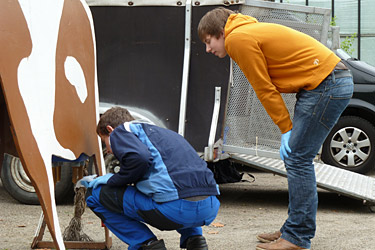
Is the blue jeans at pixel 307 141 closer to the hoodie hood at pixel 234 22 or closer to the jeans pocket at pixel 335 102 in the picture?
the jeans pocket at pixel 335 102

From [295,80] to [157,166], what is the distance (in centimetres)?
115

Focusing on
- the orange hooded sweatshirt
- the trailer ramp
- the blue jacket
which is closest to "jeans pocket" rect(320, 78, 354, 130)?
the orange hooded sweatshirt

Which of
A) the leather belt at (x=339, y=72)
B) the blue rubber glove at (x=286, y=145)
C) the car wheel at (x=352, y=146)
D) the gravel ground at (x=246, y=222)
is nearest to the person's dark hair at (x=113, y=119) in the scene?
the blue rubber glove at (x=286, y=145)

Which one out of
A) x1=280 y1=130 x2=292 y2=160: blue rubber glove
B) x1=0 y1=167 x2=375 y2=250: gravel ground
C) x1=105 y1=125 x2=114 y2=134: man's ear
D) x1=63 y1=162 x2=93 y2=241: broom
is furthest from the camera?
x1=0 y1=167 x2=375 y2=250: gravel ground

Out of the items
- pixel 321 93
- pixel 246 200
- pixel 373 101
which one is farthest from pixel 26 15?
pixel 373 101

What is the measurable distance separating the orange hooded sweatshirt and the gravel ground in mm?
1174

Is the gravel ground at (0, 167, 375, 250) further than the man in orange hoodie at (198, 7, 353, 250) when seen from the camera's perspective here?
Yes

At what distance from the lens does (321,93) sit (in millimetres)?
3842

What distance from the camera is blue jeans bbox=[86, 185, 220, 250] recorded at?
3.31 m

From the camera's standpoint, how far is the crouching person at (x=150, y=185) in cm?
329

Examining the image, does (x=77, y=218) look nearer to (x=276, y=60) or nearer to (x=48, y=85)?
(x=48, y=85)

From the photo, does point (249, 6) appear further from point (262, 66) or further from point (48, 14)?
point (48, 14)

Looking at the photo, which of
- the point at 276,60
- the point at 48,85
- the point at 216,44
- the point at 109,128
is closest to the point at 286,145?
the point at 276,60

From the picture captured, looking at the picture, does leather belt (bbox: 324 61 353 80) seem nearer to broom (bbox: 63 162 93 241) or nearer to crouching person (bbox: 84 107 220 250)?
crouching person (bbox: 84 107 220 250)
